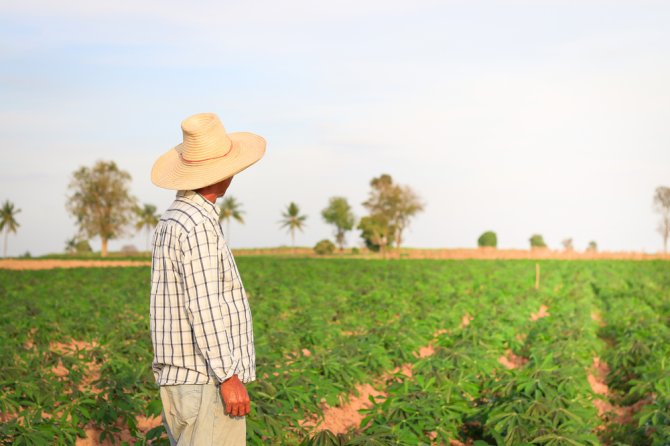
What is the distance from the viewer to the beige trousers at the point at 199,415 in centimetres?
348

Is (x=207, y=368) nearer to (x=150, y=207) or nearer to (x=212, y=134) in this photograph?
(x=212, y=134)

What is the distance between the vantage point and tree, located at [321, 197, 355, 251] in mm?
94375

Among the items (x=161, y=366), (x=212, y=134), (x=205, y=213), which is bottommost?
(x=161, y=366)

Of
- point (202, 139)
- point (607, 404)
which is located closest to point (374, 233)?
point (607, 404)

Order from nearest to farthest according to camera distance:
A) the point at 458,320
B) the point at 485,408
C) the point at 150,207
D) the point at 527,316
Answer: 1. the point at 485,408
2. the point at 458,320
3. the point at 527,316
4. the point at 150,207

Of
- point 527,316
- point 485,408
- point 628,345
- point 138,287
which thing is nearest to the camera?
point 485,408

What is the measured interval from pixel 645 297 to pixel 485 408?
13474 millimetres

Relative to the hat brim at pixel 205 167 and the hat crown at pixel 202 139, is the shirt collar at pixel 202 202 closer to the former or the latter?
the hat brim at pixel 205 167

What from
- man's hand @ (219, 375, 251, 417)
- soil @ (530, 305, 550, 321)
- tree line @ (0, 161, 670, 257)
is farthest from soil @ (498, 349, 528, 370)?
tree line @ (0, 161, 670, 257)

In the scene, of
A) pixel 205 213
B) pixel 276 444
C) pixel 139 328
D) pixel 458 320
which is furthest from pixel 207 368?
pixel 458 320

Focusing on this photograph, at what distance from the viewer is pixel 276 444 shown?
551 centimetres

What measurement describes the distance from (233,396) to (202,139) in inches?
50.2

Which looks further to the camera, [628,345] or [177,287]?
[628,345]

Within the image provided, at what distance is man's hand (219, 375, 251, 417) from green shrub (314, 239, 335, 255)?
68266mm
